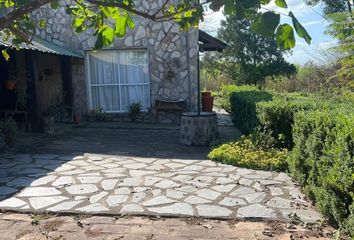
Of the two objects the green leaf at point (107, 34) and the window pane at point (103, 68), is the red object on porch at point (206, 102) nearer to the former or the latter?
the window pane at point (103, 68)

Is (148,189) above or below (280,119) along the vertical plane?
below

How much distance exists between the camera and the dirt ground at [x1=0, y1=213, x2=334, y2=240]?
3809 millimetres

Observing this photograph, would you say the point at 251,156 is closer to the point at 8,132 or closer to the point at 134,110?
the point at 8,132

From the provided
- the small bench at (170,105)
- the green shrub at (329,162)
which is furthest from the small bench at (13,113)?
the green shrub at (329,162)

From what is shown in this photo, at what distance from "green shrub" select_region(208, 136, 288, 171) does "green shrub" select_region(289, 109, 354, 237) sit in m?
1.13

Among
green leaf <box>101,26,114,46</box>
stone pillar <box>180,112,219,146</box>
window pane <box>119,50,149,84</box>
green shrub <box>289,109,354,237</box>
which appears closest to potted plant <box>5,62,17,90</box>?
window pane <box>119,50,149,84</box>

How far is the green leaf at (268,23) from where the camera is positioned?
1.39m

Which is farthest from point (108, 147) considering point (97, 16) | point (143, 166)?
point (97, 16)

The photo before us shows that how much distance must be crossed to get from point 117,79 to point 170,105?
206 centimetres

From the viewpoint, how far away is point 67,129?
10938mm

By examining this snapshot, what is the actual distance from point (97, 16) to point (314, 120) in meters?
3.25

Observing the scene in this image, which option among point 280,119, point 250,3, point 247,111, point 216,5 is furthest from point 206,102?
point 250,3

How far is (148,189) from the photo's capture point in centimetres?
527

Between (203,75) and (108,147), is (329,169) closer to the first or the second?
(108,147)
